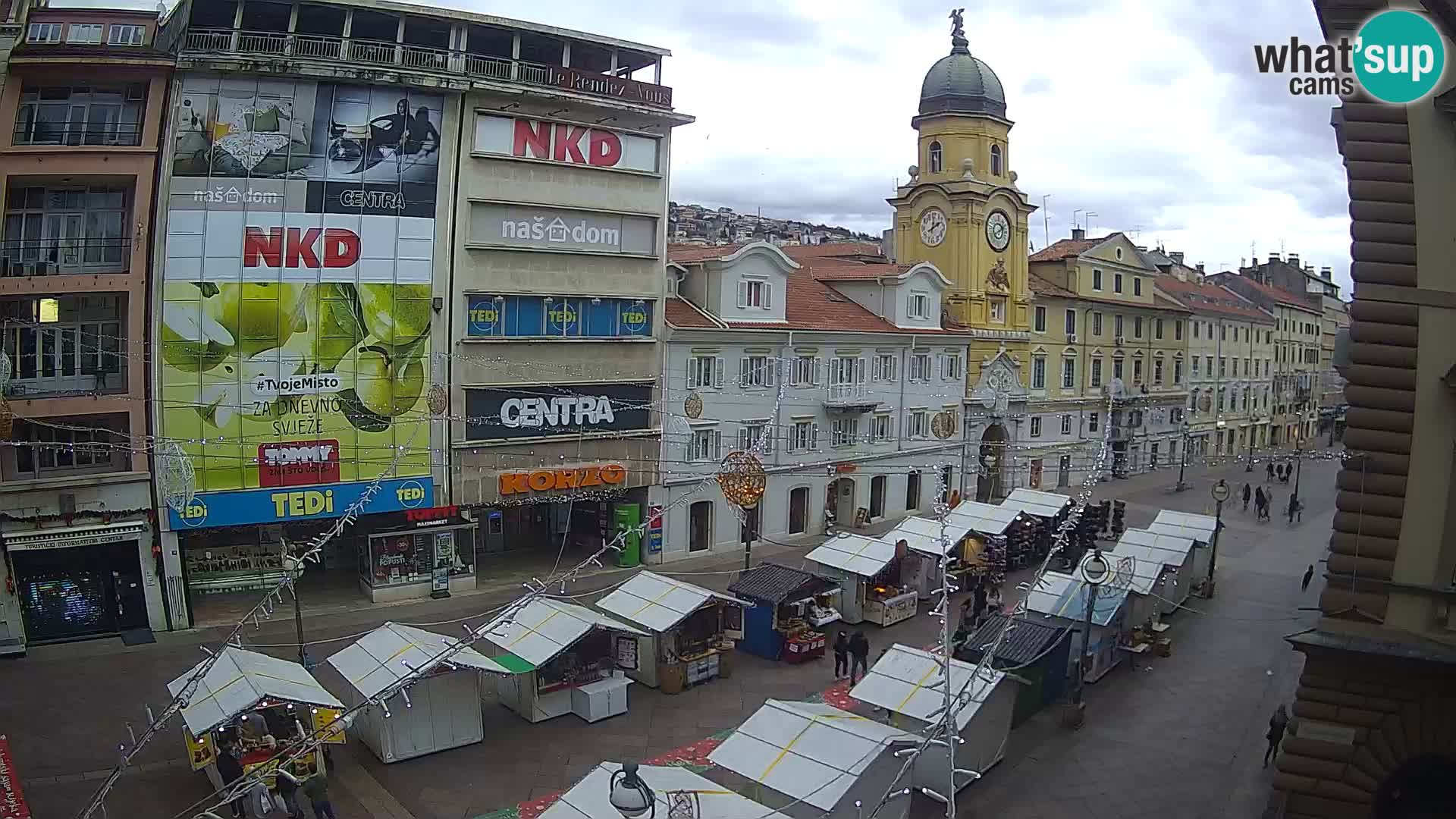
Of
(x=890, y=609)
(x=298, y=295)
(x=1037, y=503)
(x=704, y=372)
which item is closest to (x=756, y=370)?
(x=704, y=372)

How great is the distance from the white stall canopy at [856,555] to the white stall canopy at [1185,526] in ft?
27.7

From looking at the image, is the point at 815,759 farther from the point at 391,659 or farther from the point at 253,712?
the point at 253,712

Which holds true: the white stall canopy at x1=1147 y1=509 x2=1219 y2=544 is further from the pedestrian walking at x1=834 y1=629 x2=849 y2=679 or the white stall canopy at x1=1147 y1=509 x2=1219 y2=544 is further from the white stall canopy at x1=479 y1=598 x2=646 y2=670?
the white stall canopy at x1=479 y1=598 x2=646 y2=670

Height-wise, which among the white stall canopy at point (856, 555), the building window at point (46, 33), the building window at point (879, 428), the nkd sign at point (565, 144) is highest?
the building window at point (46, 33)

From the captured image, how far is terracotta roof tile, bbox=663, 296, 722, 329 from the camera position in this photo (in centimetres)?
3481

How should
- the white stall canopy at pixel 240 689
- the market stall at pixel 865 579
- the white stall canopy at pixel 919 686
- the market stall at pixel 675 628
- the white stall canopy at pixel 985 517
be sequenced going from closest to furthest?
the white stall canopy at pixel 240 689
the white stall canopy at pixel 919 686
the market stall at pixel 675 628
the market stall at pixel 865 579
the white stall canopy at pixel 985 517

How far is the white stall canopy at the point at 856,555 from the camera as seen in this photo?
27750 mm

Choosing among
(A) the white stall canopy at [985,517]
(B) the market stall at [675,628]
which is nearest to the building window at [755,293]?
(A) the white stall canopy at [985,517]

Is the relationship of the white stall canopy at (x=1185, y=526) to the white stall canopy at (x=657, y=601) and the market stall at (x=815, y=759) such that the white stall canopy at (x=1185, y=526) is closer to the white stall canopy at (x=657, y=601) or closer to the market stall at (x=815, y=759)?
the white stall canopy at (x=657, y=601)

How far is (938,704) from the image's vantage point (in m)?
17.8

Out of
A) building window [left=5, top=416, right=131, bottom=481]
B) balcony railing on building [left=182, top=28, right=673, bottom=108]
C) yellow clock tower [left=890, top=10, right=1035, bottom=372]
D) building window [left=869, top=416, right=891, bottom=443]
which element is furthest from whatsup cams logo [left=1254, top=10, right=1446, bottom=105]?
yellow clock tower [left=890, top=10, right=1035, bottom=372]

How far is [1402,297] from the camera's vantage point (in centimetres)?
1268

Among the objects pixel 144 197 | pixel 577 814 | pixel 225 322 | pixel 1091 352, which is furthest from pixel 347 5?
pixel 1091 352

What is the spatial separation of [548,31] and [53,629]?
20.8 m
